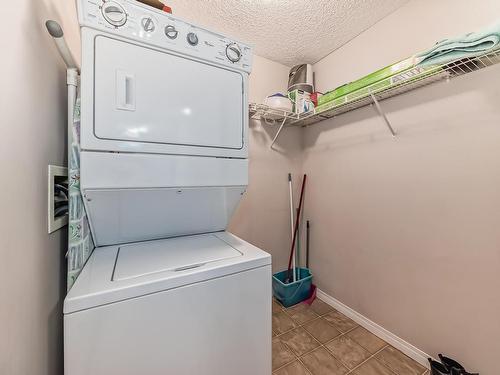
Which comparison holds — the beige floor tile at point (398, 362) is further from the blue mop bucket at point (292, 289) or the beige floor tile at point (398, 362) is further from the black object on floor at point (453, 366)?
the blue mop bucket at point (292, 289)

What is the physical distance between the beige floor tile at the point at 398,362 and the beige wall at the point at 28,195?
7.48 feet

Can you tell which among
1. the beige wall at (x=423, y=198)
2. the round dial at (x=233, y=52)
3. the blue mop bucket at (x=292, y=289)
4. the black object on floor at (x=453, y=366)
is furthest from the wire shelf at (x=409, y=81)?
the black object on floor at (x=453, y=366)

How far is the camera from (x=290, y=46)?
239 cm

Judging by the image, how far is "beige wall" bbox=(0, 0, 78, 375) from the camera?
2.21 feet

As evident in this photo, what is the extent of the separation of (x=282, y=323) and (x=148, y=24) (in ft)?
8.64

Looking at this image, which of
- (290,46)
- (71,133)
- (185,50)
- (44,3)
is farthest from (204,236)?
(290,46)

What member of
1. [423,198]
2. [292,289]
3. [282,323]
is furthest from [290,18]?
[282,323]

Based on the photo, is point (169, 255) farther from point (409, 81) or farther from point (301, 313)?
point (409, 81)

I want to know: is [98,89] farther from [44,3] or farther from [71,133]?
[44,3]

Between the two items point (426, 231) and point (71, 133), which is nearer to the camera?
point (71, 133)

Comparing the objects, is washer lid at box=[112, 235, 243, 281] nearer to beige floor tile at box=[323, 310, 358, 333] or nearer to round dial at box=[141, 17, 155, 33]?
round dial at box=[141, 17, 155, 33]

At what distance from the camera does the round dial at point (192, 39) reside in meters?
1.07

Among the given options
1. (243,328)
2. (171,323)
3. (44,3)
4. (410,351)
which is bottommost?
(410,351)

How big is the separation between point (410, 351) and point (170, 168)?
7.97ft
